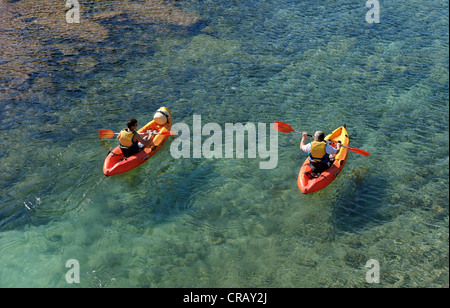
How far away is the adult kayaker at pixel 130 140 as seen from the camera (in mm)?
9625

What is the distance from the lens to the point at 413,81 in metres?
12.5

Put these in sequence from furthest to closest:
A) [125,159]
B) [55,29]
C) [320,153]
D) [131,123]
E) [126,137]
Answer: [55,29] < [125,159] < [126,137] < [131,123] < [320,153]

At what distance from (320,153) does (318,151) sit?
80 millimetres

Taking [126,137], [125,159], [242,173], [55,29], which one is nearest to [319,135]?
[242,173]

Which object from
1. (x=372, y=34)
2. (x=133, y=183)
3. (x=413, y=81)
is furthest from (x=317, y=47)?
(x=133, y=183)

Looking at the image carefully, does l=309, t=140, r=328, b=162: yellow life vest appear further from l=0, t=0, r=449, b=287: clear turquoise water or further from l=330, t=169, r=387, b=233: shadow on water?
l=330, t=169, r=387, b=233: shadow on water

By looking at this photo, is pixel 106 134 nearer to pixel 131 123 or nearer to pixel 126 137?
pixel 126 137

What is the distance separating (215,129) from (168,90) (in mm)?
2801

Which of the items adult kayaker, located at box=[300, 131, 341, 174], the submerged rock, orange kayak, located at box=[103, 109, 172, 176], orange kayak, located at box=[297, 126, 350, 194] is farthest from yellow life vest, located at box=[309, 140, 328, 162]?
the submerged rock

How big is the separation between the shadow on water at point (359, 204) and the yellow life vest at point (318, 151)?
0.95 meters

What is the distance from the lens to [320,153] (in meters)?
8.91

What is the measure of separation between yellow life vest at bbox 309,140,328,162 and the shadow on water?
95cm

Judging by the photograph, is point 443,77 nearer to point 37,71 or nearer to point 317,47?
point 317,47

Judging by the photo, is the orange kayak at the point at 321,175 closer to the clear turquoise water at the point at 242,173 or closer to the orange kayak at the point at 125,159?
the clear turquoise water at the point at 242,173
